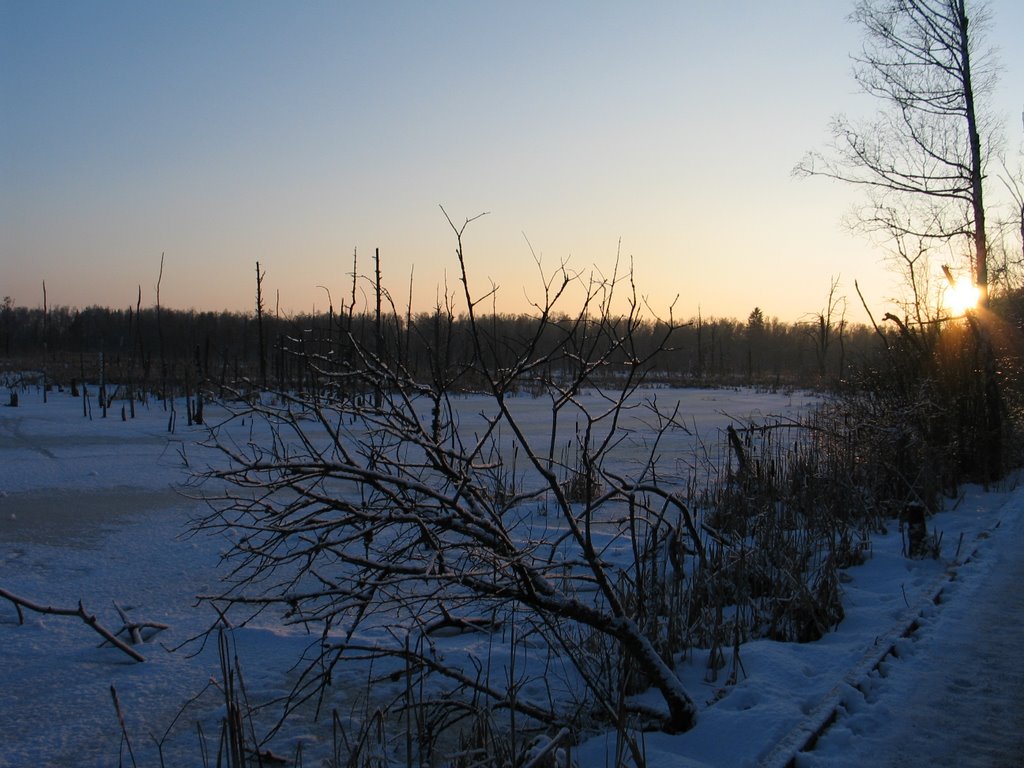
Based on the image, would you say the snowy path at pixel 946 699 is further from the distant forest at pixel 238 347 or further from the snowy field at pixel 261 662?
the distant forest at pixel 238 347

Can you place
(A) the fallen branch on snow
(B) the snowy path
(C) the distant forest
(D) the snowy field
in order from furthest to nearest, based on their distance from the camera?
(C) the distant forest
(A) the fallen branch on snow
(D) the snowy field
(B) the snowy path

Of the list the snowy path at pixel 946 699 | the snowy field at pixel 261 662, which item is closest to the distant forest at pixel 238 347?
the snowy field at pixel 261 662

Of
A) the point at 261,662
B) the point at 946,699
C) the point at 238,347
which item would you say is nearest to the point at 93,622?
the point at 261,662

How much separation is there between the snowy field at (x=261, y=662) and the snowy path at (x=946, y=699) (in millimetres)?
14

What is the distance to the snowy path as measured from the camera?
2992 mm

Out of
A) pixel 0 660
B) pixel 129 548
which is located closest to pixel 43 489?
pixel 129 548

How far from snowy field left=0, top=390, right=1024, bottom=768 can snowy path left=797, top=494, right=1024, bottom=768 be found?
14 millimetres

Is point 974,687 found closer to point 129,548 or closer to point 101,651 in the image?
point 101,651

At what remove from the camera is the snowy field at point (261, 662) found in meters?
3.30

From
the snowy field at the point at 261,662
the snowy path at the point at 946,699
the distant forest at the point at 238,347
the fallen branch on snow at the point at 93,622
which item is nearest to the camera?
the snowy path at the point at 946,699

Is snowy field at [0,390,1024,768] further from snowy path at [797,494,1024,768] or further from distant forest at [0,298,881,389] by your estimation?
distant forest at [0,298,881,389]

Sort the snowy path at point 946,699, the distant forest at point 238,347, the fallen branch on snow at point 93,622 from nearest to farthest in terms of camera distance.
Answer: the snowy path at point 946,699 → the fallen branch on snow at point 93,622 → the distant forest at point 238,347

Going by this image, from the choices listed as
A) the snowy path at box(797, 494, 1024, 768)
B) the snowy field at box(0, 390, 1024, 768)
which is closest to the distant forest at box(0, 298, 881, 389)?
the snowy field at box(0, 390, 1024, 768)

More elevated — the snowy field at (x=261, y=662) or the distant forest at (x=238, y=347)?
the distant forest at (x=238, y=347)
